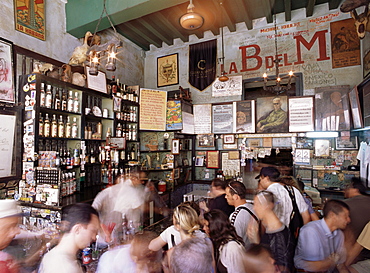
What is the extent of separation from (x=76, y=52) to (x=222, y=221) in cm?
423

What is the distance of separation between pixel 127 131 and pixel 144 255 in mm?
3978

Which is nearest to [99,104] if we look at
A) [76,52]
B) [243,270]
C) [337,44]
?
[76,52]

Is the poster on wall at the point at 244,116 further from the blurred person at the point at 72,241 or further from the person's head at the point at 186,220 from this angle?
the blurred person at the point at 72,241

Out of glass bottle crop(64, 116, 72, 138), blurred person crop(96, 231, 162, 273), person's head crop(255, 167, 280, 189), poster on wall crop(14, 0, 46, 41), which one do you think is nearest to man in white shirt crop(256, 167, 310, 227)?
person's head crop(255, 167, 280, 189)

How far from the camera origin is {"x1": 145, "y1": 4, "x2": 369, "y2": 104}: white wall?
5.63m

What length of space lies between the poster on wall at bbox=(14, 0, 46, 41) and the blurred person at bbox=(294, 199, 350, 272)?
5.28m

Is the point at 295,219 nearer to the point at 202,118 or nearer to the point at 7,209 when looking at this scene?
the point at 7,209

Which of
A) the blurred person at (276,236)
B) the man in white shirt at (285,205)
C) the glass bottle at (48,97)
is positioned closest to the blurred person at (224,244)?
the blurred person at (276,236)

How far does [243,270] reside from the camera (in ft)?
5.55

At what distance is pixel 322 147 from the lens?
5637 mm

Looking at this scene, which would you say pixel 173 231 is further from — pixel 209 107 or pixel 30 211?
pixel 209 107

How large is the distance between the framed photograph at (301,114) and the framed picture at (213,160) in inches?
86.5

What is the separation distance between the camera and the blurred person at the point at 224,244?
1743mm

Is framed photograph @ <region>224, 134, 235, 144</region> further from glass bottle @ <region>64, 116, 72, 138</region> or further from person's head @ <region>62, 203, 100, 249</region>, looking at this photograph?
person's head @ <region>62, 203, 100, 249</region>
